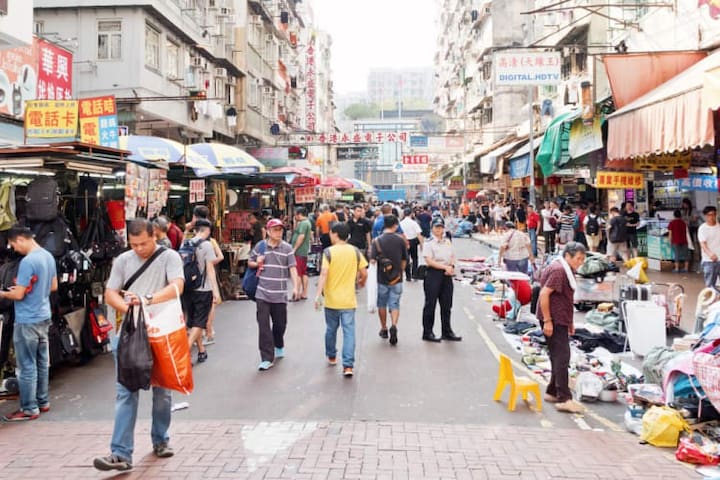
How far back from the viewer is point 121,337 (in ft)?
15.4

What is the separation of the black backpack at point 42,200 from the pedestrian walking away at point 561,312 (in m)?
5.38

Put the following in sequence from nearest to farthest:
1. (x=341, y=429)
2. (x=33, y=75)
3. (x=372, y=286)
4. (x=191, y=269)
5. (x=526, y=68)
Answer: (x=341, y=429) < (x=191, y=269) < (x=372, y=286) < (x=33, y=75) < (x=526, y=68)

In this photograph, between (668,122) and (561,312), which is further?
(668,122)

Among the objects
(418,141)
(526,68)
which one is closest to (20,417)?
(526,68)

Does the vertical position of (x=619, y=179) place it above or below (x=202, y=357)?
above

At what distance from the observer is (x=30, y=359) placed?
608cm

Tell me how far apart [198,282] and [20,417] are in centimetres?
252

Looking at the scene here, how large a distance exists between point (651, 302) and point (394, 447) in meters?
4.95

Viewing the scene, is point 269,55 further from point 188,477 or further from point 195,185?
point 188,477

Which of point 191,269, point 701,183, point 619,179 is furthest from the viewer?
point 619,179

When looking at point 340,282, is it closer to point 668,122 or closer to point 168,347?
point 168,347

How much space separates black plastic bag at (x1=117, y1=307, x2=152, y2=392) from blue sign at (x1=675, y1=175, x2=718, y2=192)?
1217 cm

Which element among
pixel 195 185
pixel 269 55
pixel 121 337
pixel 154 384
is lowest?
pixel 154 384

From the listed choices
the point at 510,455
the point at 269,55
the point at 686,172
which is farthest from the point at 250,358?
the point at 269,55
